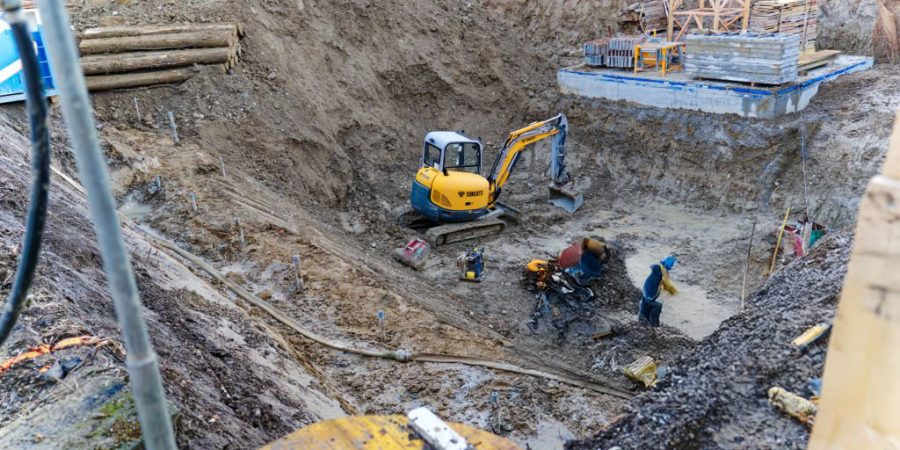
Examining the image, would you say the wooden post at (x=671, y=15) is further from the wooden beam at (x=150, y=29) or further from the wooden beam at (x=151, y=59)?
the wooden beam at (x=151, y=59)

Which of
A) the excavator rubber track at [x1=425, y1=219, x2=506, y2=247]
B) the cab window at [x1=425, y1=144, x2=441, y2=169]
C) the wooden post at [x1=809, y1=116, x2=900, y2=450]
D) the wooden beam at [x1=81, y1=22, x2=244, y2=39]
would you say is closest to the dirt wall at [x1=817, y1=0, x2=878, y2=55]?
the excavator rubber track at [x1=425, y1=219, x2=506, y2=247]

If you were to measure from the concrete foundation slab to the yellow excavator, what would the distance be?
10.4 feet

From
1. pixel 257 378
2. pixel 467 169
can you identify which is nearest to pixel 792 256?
pixel 467 169

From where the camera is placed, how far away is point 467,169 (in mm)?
14289

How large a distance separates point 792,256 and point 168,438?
10.9 m

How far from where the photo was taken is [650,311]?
1033 centimetres

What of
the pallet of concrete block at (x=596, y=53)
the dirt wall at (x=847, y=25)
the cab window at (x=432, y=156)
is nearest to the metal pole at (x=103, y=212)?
the cab window at (x=432, y=156)

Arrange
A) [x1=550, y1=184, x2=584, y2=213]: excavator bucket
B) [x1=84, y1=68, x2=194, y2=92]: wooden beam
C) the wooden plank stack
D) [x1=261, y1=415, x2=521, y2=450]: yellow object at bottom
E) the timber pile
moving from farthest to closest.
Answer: the wooden plank stack, [x1=550, y1=184, x2=584, y2=213]: excavator bucket, the timber pile, [x1=84, y1=68, x2=194, y2=92]: wooden beam, [x1=261, y1=415, x2=521, y2=450]: yellow object at bottom

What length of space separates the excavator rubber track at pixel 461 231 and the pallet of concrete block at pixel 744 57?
6253 mm

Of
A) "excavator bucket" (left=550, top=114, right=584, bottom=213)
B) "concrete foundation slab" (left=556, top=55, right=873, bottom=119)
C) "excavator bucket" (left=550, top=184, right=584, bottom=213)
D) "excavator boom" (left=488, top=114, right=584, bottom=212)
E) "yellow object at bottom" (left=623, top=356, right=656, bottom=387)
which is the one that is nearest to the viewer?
"yellow object at bottom" (left=623, top=356, right=656, bottom=387)

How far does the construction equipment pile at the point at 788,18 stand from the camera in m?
17.0

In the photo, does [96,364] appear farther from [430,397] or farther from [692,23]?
[692,23]

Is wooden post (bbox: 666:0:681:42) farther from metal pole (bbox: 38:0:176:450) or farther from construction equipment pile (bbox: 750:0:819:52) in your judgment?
metal pole (bbox: 38:0:176:450)

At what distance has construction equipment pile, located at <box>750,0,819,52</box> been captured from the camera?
55.9 feet
